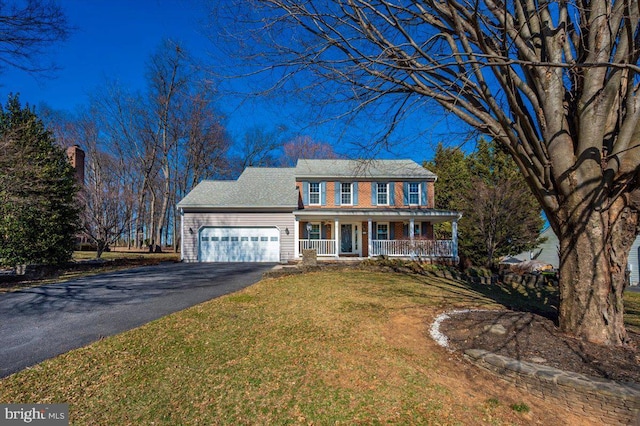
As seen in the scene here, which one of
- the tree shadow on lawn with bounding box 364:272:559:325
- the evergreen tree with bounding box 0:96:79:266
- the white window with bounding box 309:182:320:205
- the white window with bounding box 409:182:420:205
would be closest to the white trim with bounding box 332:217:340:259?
the white window with bounding box 309:182:320:205

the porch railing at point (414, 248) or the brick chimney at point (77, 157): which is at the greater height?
the brick chimney at point (77, 157)

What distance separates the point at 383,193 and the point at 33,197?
15.5 m

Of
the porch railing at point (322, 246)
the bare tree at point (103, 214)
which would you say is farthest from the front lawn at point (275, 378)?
the bare tree at point (103, 214)

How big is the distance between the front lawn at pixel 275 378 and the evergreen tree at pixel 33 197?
9.69 m

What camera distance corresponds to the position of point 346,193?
714 inches

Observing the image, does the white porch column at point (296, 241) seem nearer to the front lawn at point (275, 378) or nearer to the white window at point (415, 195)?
the white window at point (415, 195)

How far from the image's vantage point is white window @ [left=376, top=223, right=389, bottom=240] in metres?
18.0

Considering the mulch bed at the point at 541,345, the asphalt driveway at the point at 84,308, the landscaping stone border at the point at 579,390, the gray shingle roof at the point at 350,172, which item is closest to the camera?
the landscaping stone border at the point at 579,390

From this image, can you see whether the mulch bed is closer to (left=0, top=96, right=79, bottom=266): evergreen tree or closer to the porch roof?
the porch roof

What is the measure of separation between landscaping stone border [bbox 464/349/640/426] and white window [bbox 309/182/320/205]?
1477 centimetres

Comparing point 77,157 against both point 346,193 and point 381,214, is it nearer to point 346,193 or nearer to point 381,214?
point 346,193

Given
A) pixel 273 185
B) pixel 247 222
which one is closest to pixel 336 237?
pixel 247 222

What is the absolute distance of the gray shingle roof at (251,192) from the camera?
1708 centimetres

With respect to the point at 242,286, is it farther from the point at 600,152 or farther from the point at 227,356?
the point at 600,152
